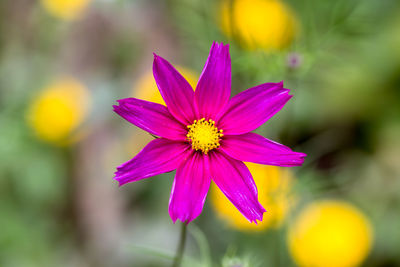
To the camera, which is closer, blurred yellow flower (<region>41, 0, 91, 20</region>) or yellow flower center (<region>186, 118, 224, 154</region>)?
yellow flower center (<region>186, 118, 224, 154</region>)

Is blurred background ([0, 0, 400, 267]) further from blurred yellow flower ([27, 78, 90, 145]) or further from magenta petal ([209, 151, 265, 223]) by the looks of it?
magenta petal ([209, 151, 265, 223])

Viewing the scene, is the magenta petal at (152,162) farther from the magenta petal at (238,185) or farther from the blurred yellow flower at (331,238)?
the blurred yellow flower at (331,238)

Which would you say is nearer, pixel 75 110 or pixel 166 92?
pixel 166 92

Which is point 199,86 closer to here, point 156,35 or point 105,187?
point 105,187

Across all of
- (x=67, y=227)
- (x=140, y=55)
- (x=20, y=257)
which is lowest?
(x=20, y=257)

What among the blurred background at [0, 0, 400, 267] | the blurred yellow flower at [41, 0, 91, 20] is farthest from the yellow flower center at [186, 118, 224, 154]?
the blurred yellow flower at [41, 0, 91, 20]

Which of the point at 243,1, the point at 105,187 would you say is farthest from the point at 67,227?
the point at 243,1
